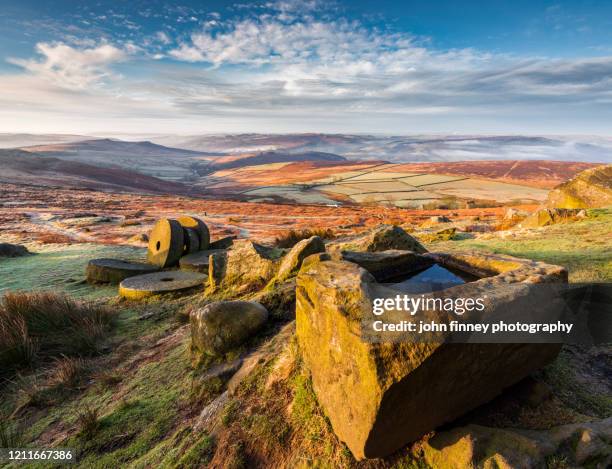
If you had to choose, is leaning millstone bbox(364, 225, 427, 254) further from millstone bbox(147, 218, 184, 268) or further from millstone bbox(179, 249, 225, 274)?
millstone bbox(147, 218, 184, 268)

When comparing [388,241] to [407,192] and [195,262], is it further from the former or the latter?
[407,192]

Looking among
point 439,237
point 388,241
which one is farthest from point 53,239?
point 388,241

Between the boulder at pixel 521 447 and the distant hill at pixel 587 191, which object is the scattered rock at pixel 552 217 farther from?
the boulder at pixel 521 447

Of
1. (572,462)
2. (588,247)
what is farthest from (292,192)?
(572,462)

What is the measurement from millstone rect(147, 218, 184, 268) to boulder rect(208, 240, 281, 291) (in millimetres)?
3891

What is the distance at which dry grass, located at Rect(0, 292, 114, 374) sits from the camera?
6.26 m

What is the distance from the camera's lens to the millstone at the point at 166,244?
12.0m

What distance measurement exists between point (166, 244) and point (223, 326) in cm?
776

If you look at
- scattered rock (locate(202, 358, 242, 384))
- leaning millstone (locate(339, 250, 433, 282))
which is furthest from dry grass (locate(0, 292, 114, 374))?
leaning millstone (locate(339, 250, 433, 282))

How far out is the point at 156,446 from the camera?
13.2 ft

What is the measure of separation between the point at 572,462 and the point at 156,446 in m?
4.13

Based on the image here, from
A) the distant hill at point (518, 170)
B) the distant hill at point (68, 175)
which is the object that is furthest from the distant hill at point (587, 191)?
the distant hill at point (518, 170)

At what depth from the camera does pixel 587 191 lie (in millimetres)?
16391

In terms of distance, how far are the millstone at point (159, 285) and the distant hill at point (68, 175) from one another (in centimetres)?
7907
